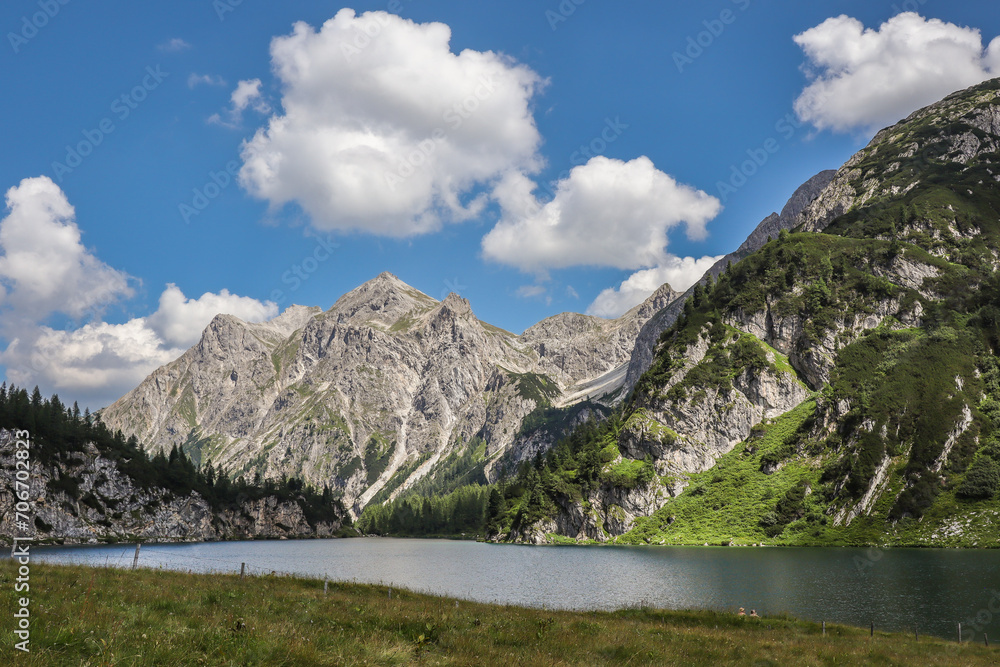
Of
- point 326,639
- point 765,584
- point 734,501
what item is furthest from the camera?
point 734,501

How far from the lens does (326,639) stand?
14.3 metres

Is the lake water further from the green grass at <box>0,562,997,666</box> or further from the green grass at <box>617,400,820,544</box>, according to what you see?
the green grass at <box>617,400,820,544</box>

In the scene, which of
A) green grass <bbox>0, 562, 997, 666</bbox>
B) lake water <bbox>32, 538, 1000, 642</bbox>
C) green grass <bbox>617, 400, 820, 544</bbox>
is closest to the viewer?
green grass <bbox>0, 562, 997, 666</bbox>

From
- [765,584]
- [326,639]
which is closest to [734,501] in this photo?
[765,584]

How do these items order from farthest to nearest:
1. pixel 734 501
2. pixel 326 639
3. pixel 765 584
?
1. pixel 734 501
2. pixel 765 584
3. pixel 326 639

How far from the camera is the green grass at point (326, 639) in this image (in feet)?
37.2

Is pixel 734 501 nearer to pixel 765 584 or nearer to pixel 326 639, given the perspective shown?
pixel 765 584

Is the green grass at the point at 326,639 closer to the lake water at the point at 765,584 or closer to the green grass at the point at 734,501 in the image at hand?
the lake water at the point at 765,584

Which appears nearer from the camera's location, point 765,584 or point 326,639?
point 326,639

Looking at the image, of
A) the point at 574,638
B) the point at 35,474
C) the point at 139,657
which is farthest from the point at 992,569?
the point at 35,474

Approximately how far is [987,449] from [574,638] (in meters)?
165

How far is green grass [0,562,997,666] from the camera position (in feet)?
37.2

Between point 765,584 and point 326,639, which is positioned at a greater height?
point 326,639

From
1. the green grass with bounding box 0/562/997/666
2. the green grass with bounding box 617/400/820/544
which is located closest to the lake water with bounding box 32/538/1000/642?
the green grass with bounding box 0/562/997/666
